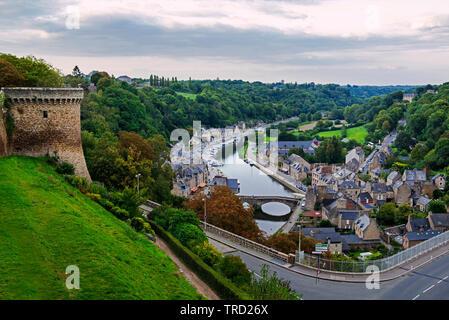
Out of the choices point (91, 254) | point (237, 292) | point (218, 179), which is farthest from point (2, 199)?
point (218, 179)

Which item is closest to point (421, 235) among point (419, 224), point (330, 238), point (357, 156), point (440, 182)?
point (419, 224)

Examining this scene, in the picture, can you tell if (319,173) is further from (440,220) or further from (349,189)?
(440,220)

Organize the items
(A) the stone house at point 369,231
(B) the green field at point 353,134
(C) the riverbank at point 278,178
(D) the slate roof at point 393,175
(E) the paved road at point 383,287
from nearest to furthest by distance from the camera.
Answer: (E) the paved road at point 383,287 → (A) the stone house at point 369,231 → (D) the slate roof at point 393,175 → (C) the riverbank at point 278,178 → (B) the green field at point 353,134

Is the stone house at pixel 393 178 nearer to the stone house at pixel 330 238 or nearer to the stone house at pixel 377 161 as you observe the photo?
the stone house at pixel 377 161

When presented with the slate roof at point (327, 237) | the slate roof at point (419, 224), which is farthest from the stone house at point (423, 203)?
the slate roof at point (327, 237)

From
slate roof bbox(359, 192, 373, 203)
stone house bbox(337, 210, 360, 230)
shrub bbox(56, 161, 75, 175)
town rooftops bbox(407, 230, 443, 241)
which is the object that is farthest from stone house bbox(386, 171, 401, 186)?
shrub bbox(56, 161, 75, 175)

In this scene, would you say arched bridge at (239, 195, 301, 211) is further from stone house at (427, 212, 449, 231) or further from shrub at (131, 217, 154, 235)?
shrub at (131, 217, 154, 235)
